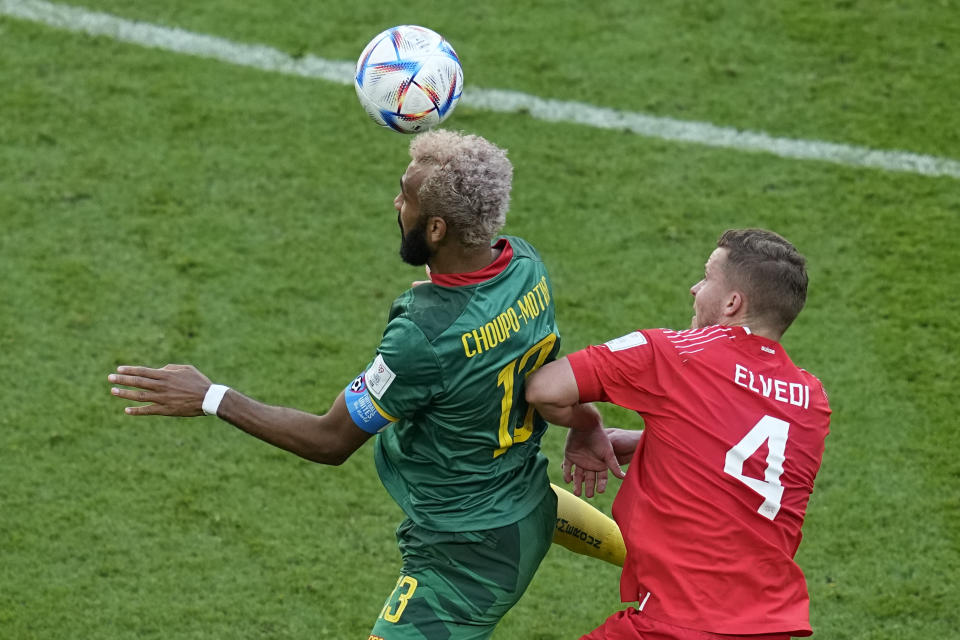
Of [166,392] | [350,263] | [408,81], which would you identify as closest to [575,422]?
[166,392]

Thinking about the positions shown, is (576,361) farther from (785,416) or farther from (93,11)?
(93,11)

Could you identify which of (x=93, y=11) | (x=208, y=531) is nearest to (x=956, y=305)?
(x=208, y=531)

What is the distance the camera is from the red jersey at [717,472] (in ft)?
11.7

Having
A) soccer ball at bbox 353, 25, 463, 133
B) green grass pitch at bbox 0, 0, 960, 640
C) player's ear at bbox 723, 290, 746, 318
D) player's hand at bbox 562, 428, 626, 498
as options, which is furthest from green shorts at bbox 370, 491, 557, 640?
soccer ball at bbox 353, 25, 463, 133

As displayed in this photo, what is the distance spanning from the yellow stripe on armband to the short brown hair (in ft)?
3.59

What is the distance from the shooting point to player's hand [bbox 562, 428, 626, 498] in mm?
4121

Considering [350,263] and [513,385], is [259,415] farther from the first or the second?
[350,263]

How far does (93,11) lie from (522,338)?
19.0ft

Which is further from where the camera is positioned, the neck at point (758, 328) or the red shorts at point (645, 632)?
the neck at point (758, 328)

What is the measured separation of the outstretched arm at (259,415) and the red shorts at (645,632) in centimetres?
94

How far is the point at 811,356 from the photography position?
247 inches

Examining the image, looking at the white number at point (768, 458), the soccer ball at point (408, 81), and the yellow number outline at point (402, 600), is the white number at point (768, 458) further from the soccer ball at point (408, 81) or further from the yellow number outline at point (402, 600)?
the soccer ball at point (408, 81)

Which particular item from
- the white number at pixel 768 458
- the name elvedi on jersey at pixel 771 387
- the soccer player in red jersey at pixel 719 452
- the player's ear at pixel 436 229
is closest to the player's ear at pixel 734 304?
the soccer player in red jersey at pixel 719 452

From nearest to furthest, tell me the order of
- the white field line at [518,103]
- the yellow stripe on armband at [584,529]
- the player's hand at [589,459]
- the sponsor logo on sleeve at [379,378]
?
the sponsor logo on sleeve at [379,378] < the player's hand at [589,459] < the yellow stripe on armband at [584,529] < the white field line at [518,103]
